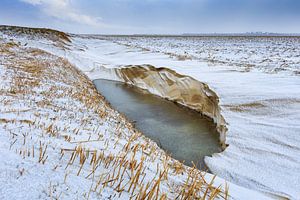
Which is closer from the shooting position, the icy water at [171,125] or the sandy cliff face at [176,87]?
the icy water at [171,125]

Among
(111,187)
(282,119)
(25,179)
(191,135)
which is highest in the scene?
(25,179)

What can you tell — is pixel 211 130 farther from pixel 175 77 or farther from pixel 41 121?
pixel 41 121

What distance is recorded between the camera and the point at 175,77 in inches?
450

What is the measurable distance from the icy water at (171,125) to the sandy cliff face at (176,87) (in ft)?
1.10

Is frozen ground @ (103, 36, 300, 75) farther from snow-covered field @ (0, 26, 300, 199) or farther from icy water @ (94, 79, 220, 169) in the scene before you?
icy water @ (94, 79, 220, 169)

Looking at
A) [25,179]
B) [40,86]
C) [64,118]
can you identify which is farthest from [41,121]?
[40,86]

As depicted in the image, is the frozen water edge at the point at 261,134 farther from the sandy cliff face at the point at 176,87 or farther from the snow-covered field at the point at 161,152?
the sandy cliff face at the point at 176,87

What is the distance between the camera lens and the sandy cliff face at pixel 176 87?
8437 mm

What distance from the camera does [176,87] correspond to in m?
11.4

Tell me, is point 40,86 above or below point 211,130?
above

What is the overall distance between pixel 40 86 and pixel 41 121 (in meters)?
3.83

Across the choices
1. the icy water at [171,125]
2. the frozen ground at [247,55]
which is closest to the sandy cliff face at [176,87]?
the icy water at [171,125]

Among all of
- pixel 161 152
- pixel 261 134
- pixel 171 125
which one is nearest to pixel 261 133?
pixel 261 134

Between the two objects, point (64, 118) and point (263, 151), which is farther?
point (263, 151)
